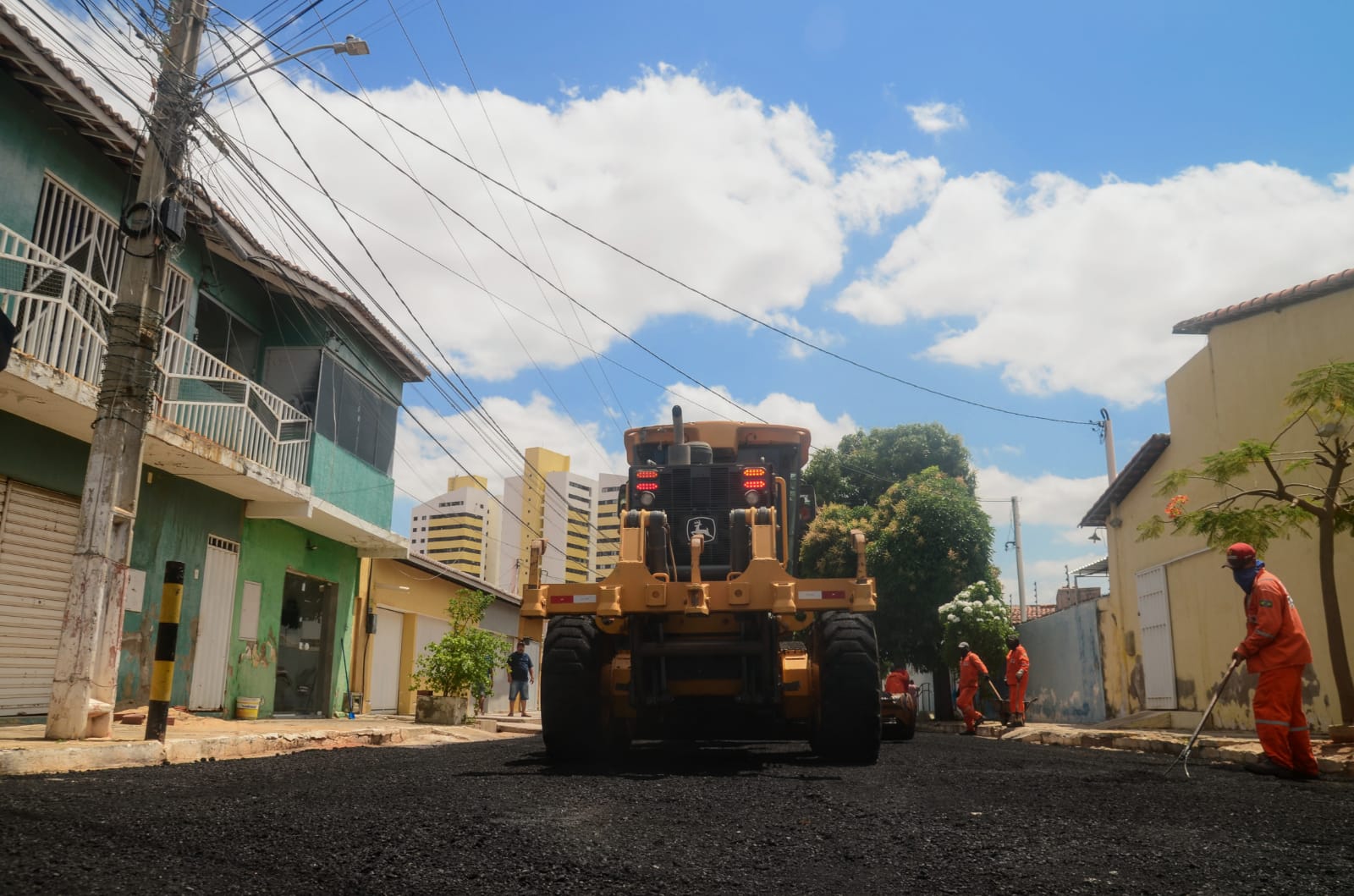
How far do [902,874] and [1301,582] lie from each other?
1097 centimetres

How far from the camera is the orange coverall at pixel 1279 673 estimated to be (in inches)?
277

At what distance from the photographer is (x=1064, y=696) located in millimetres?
20750

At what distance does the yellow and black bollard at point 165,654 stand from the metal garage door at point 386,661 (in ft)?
39.0

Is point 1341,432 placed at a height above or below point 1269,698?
above

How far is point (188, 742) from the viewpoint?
7629 millimetres

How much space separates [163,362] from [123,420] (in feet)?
12.7

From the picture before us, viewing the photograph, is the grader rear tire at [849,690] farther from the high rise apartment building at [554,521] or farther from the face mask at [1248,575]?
the high rise apartment building at [554,521]

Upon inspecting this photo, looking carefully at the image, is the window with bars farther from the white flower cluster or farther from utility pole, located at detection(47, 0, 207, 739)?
the white flower cluster

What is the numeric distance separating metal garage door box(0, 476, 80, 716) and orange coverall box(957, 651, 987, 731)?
12159 millimetres

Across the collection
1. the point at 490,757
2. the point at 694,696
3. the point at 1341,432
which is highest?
the point at 1341,432

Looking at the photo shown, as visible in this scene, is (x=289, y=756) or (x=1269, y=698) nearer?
(x=1269, y=698)

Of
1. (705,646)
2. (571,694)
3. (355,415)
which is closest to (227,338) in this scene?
(355,415)

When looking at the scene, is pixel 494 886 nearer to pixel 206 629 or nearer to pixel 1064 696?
pixel 206 629

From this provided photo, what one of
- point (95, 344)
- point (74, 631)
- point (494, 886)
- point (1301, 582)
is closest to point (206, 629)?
point (95, 344)
